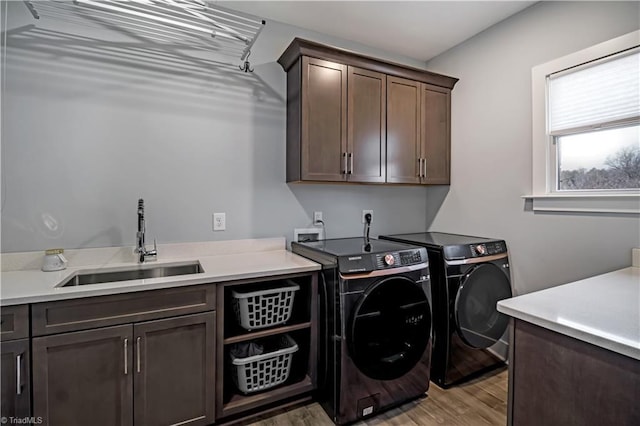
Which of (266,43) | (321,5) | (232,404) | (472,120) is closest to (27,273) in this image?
(232,404)

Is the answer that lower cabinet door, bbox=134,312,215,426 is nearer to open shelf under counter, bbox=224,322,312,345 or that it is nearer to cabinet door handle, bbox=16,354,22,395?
open shelf under counter, bbox=224,322,312,345

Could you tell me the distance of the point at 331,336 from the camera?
175 centimetres

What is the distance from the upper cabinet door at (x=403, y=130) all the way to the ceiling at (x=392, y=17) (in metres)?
0.41

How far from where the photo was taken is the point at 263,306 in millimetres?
1739

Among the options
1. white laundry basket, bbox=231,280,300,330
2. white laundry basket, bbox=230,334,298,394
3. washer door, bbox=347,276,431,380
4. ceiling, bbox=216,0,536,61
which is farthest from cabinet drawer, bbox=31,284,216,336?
ceiling, bbox=216,0,536,61

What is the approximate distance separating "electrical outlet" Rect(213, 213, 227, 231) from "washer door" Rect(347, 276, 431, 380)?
110cm

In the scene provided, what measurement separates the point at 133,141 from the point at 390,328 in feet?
6.45

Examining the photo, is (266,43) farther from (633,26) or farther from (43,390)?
(43,390)

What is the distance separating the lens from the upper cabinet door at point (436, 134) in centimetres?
258

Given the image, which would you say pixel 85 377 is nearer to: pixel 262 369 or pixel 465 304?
pixel 262 369

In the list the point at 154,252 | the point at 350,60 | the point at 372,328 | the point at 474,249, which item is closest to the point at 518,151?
the point at 474,249

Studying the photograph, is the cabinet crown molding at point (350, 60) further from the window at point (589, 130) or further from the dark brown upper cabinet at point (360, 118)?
the window at point (589, 130)

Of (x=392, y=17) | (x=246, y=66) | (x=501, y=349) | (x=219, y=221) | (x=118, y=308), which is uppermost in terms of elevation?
(x=392, y=17)

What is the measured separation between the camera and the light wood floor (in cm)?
175
